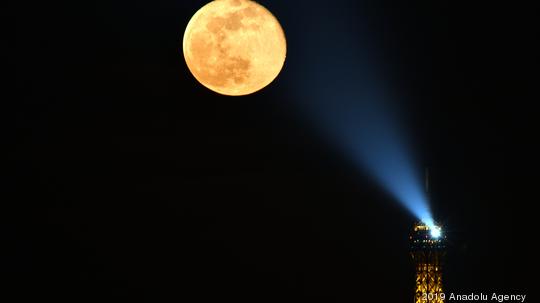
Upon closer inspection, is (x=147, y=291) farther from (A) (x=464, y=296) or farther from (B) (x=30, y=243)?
(A) (x=464, y=296)

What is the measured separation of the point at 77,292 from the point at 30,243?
6187 millimetres

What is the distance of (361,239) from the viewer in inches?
2453

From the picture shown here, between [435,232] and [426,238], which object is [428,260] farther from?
[435,232]

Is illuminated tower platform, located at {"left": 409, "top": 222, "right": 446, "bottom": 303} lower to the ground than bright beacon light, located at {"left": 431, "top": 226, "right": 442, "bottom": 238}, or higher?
lower

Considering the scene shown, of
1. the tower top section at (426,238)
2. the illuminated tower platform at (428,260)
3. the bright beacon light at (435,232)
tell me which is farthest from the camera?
the illuminated tower platform at (428,260)

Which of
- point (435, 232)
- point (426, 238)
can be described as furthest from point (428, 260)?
point (435, 232)

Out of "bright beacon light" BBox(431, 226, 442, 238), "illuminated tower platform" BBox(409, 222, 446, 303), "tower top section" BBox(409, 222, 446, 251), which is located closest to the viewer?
"bright beacon light" BBox(431, 226, 442, 238)

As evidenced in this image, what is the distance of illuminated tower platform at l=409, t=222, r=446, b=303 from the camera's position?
3881 centimetres

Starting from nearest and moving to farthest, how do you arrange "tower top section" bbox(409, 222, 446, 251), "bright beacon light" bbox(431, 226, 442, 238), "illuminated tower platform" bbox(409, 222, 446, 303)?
"bright beacon light" bbox(431, 226, 442, 238) < "tower top section" bbox(409, 222, 446, 251) < "illuminated tower platform" bbox(409, 222, 446, 303)

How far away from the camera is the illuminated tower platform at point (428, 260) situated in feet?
127

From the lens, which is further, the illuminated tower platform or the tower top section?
the illuminated tower platform

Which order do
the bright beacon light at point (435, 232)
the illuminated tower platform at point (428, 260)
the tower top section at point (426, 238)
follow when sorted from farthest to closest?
the illuminated tower platform at point (428, 260) → the tower top section at point (426, 238) → the bright beacon light at point (435, 232)

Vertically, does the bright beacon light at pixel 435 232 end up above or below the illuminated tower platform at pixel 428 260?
above

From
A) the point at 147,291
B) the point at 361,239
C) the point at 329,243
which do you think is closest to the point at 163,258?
the point at 147,291
